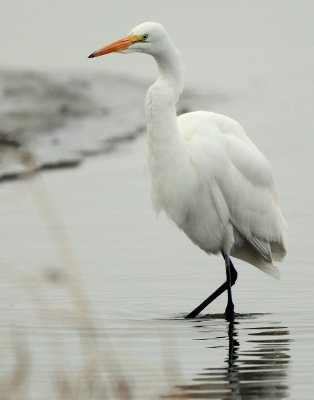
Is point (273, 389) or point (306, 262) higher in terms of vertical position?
point (273, 389)

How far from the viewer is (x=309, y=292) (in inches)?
371

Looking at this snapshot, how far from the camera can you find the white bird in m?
8.84

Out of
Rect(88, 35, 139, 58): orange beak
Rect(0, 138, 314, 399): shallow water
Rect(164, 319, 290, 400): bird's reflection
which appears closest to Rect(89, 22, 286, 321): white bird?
Rect(88, 35, 139, 58): orange beak

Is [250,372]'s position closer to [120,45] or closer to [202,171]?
[202,171]

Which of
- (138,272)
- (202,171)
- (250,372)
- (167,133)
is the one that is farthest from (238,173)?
(250,372)

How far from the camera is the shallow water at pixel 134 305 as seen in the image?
685cm

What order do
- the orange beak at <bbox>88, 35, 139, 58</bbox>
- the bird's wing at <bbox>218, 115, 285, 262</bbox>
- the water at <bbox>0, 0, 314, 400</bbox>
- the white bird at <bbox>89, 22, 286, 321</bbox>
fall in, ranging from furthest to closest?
the bird's wing at <bbox>218, 115, 285, 262</bbox>, the white bird at <bbox>89, 22, 286, 321</bbox>, the orange beak at <bbox>88, 35, 139, 58</bbox>, the water at <bbox>0, 0, 314, 400</bbox>

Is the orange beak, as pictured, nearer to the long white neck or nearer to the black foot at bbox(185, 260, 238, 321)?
the long white neck

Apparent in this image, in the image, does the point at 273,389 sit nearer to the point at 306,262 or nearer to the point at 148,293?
the point at 148,293

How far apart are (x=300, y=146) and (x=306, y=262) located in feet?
15.7

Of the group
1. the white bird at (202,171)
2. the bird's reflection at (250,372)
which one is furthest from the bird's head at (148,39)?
the bird's reflection at (250,372)

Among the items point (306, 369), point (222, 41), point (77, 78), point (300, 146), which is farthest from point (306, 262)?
point (222, 41)

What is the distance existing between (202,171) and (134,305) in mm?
938

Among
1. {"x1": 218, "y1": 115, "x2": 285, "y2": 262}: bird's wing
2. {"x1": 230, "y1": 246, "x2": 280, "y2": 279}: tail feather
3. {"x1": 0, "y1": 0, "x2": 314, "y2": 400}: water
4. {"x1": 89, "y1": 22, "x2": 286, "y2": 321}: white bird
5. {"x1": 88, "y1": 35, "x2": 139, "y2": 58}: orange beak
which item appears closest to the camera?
{"x1": 0, "y1": 0, "x2": 314, "y2": 400}: water
